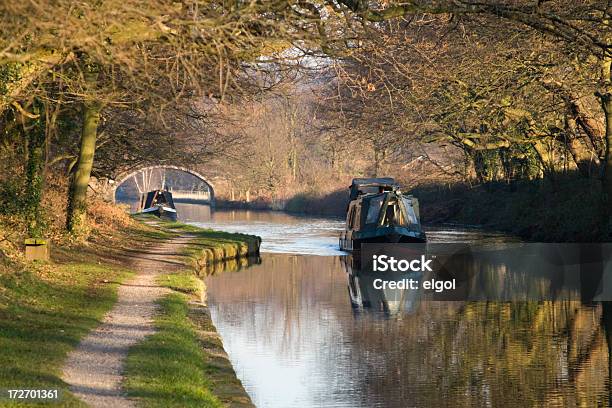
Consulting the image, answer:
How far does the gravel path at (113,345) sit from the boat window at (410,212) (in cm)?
1325

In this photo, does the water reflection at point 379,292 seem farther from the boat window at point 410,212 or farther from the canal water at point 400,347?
the boat window at point 410,212

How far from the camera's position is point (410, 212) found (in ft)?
118

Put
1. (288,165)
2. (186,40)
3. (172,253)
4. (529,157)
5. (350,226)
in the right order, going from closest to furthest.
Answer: (186,40) < (172,253) < (350,226) < (529,157) < (288,165)

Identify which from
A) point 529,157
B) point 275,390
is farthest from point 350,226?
point 275,390

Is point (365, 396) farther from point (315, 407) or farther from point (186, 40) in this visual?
point (186, 40)

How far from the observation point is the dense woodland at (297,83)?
39.2 ft

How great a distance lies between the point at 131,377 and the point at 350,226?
27.4 metres

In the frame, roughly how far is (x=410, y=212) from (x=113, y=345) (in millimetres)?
23146

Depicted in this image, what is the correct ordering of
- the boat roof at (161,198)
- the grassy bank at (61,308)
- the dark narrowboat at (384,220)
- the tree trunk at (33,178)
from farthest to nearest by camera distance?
the boat roof at (161,198) < the dark narrowboat at (384,220) < the tree trunk at (33,178) < the grassy bank at (61,308)

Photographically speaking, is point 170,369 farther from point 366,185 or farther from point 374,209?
point 366,185

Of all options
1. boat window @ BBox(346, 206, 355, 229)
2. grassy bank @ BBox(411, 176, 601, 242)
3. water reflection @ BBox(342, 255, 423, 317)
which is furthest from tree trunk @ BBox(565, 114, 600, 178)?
water reflection @ BBox(342, 255, 423, 317)

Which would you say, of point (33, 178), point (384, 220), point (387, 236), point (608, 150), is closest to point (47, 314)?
point (33, 178)

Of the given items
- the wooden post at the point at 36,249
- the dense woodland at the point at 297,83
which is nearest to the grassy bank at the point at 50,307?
the wooden post at the point at 36,249

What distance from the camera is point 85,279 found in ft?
70.5
